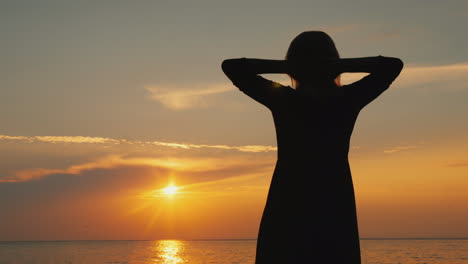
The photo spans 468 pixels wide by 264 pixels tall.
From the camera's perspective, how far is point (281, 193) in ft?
9.63

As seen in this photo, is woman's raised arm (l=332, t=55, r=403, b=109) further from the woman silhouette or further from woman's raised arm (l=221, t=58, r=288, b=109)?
woman's raised arm (l=221, t=58, r=288, b=109)

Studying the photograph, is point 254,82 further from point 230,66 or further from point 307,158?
point 307,158

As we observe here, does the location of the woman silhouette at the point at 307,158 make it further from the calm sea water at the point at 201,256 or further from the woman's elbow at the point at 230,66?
the calm sea water at the point at 201,256

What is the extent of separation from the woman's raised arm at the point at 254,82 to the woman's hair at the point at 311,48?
0.38 ft

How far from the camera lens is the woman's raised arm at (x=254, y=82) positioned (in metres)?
2.94

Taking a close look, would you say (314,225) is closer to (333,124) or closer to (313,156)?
(313,156)

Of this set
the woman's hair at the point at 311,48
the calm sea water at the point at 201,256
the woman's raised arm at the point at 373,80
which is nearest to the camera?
the woman's hair at the point at 311,48

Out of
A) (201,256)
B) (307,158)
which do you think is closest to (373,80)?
(307,158)

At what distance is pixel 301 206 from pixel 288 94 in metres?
0.63

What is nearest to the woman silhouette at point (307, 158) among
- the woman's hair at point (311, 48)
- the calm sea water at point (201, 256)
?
the woman's hair at point (311, 48)

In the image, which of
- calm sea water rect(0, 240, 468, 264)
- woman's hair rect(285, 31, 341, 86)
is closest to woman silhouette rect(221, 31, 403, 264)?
woman's hair rect(285, 31, 341, 86)

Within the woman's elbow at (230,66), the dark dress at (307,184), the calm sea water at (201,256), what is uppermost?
the woman's elbow at (230,66)

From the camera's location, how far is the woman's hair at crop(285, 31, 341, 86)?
290 cm

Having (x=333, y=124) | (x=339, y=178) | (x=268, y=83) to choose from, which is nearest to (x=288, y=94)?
(x=268, y=83)
